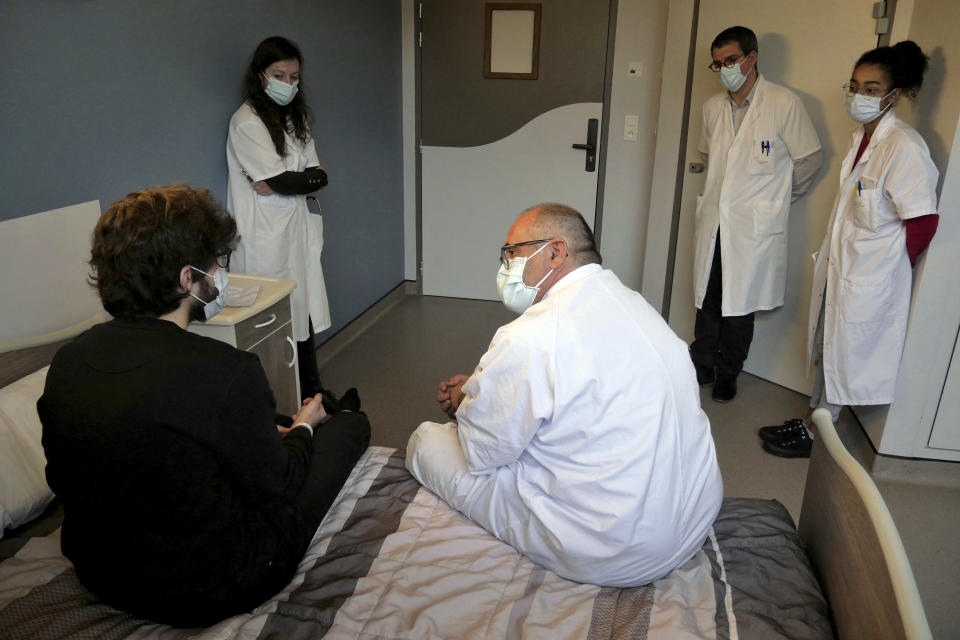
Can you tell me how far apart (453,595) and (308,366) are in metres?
1.82

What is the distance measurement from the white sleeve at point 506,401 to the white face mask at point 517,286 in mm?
232

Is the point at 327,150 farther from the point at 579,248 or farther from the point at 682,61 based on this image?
the point at 579,248

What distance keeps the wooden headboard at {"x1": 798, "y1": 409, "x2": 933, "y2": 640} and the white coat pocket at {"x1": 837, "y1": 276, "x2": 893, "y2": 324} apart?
3.65 ft

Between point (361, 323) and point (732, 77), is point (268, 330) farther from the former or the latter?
point (732, 77)

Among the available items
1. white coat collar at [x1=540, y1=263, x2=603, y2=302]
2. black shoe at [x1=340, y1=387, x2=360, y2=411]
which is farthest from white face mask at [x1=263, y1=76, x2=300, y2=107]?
white coat collar at [x1=540, y1=263, x2=603, y2=302]

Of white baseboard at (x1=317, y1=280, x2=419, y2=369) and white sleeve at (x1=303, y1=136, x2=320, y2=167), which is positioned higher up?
white sleeve at (x1=303, y1=136, x2=320, y2=167)

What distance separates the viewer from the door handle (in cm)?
406

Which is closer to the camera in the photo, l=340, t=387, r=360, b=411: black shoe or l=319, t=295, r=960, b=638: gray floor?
l=319, t=295, r=960, b=638: gray floor

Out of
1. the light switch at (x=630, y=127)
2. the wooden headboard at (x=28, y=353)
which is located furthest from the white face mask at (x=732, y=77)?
the wooden headboard at (x=28, y=353)

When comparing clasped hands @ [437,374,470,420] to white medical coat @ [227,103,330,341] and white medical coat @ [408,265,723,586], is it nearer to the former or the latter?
white medical coat @ [408,265,723,586]

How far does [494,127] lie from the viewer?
4.19 meters

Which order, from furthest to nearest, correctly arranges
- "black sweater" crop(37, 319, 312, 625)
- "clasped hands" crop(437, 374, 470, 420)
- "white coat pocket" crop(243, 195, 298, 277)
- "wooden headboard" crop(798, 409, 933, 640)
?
"white coat pocket" crop(243, 195, 298, 277) → "clasped hands" crop(437, 374, 470, 420) → "black sweater" crop(37, 319, 312, 625) → "wooden headboard" crop(798, 409, 933, 640)

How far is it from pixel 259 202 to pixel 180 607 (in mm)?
1674

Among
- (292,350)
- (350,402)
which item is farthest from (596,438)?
(292,350)
